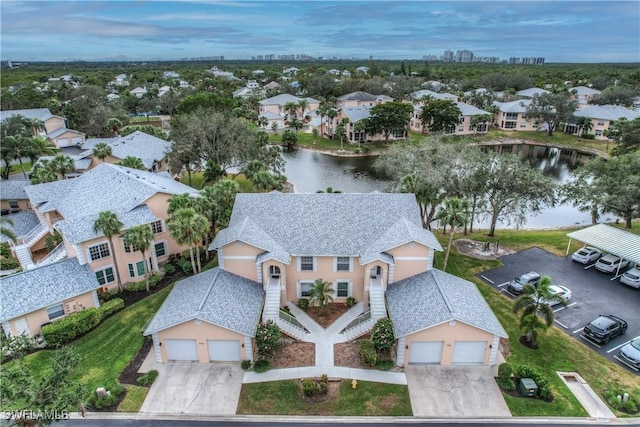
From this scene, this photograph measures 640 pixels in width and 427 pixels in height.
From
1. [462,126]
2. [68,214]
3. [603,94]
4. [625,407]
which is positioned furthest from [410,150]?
[603,94]

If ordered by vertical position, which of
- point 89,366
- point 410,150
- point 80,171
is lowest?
point 89,366

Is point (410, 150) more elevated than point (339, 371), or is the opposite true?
point (410, 150)

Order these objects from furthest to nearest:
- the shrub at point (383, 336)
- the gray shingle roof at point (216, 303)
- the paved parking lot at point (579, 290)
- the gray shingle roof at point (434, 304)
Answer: the paved parking lot at point (579, 290)
the shrub at point (383, 336)
the gray shingle roof at point (216, 303)
the gray shingle roof at point (434, 304)

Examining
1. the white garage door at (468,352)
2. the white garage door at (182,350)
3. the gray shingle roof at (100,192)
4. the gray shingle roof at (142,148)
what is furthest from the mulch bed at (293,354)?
the gray shingle roof at (142,148)

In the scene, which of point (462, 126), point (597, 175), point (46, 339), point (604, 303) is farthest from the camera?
point (462, 126)

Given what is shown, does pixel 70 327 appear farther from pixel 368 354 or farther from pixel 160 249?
pixel 368 354

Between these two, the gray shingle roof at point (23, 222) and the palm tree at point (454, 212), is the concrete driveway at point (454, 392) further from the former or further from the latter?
the gray shingle roof at point (23, 222)

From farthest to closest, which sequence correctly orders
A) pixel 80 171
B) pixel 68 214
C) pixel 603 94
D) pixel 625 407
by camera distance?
1. pixel 603 94
2. pixel 80 171
3. pixel 68 214
4. pixel 625 407

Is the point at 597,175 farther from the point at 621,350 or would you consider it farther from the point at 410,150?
the point at 621,350
